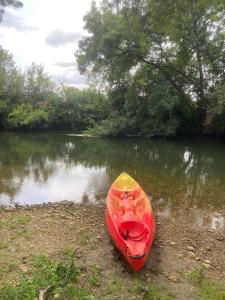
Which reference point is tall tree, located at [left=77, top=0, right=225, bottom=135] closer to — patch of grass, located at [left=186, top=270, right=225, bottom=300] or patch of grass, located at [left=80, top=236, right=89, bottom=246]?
patch of grass, located at [left=80, top=236, right=89, bottom=246]

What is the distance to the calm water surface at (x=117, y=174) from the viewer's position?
375 inches

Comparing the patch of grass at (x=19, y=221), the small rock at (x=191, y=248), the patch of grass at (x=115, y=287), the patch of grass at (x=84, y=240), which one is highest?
the patch of grass at (x=19, y=221)

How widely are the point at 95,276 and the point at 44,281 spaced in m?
0.75

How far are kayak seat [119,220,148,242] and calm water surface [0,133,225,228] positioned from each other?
247cm

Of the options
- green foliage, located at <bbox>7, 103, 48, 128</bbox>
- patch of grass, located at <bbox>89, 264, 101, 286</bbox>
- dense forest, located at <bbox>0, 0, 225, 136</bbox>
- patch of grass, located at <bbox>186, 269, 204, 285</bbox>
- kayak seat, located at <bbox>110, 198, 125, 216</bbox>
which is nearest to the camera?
patch of grass, located at <bbox>89, 264, 101, 286</bbox>

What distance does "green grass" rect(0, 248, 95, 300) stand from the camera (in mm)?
3953

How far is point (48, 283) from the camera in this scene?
4262 mm

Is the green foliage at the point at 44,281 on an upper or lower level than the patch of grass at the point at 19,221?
upper

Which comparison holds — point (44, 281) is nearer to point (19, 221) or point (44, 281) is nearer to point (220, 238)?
point (19, 221)

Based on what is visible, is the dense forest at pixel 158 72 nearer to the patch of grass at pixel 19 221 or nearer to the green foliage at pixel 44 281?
the patch of grass at pixel 19 221

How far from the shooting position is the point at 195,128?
29406 mm

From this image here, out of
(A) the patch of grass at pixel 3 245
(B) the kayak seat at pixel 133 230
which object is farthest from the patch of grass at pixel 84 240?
(A) the patch of grass at pixel 3 245

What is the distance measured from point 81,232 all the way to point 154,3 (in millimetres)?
5507

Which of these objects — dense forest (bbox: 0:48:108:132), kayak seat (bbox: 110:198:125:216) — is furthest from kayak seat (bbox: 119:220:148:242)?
dense forest (bbox: 0:48:108:132)
